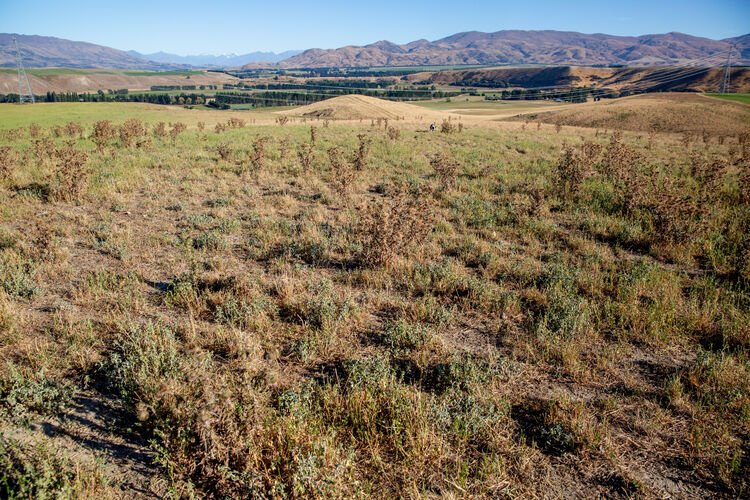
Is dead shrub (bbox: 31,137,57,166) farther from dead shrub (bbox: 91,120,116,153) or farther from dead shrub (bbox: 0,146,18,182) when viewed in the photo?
A: dead shrub (bbox: 0,146,18,182)

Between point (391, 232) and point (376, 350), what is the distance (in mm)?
3085

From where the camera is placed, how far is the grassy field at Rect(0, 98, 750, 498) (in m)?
3.33

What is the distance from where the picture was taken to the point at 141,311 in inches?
234

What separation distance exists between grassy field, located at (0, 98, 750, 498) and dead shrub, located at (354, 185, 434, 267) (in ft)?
0.20

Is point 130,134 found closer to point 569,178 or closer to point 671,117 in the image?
point 569,178

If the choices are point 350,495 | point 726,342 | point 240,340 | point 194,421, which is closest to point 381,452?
point 350,495

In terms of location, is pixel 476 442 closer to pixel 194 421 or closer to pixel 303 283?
pixel 194 421

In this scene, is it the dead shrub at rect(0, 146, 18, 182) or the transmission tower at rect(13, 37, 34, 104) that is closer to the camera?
the dead shrub at rect(0, 146, 18, 182)

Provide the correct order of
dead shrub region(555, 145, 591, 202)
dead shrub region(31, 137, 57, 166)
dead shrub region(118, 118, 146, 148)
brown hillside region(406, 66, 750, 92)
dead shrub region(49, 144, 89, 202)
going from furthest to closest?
brown hillside region(406, 66, 750, 92) → dead shrub region(118, 118, 146, 148) → dead shrub region(31, 137, 57, 166) → dead shrub region(555, 145, 591, 202) → dead shrub region(49, 144, 89, 202)

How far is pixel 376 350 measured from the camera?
5152 mm

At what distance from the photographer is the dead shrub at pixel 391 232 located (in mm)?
7637

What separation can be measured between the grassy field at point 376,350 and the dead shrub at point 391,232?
60 mm

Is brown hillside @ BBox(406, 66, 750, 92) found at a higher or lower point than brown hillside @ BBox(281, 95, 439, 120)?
higher

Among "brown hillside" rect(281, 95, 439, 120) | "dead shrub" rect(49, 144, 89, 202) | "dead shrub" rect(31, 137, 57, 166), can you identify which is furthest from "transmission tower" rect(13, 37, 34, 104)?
"dead shrub" rect(49, 144, 89, 202)
